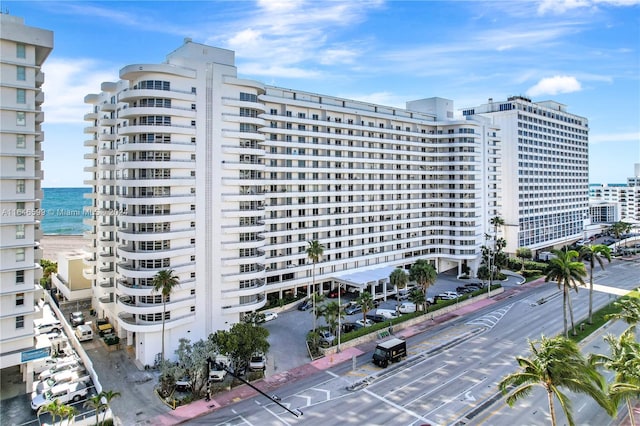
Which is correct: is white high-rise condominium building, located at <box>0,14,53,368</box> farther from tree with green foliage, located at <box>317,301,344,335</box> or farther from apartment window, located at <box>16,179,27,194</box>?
tree with green foliage, located at <box>317,301,344,335</box>

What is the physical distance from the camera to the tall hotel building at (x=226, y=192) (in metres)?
52.1

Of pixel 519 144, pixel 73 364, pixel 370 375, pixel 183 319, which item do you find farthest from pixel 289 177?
pixel 519 144

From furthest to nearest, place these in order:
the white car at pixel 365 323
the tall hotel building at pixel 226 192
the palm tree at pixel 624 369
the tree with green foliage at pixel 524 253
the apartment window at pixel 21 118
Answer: the tree with green foliage at pixel 524 253, the white car at pixel 365 323, the tall hotel building at pixel 226 192, the apartment window at pixel 21 118, the palm tree at pixel 624 369

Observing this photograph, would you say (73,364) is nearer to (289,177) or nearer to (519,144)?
(289,177)

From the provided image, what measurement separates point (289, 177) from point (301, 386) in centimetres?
3723

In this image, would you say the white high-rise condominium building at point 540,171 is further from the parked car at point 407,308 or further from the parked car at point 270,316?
the parked car at point 270,316

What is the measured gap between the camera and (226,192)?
57219mm

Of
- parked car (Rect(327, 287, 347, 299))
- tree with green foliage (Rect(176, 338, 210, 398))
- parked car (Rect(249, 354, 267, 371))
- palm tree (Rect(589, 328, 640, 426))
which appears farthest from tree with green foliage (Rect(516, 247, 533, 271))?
tree with green foliage (Rect(176, 338, 210, 398))

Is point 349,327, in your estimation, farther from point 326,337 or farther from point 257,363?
point 257,363

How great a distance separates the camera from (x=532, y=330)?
62.8m

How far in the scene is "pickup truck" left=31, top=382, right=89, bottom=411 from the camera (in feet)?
131

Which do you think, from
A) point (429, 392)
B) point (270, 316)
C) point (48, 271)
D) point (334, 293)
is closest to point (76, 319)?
point (48, 271)

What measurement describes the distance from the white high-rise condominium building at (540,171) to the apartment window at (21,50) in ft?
301

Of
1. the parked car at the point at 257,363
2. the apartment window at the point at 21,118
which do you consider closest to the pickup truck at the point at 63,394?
the parked car at the point at 257,363
